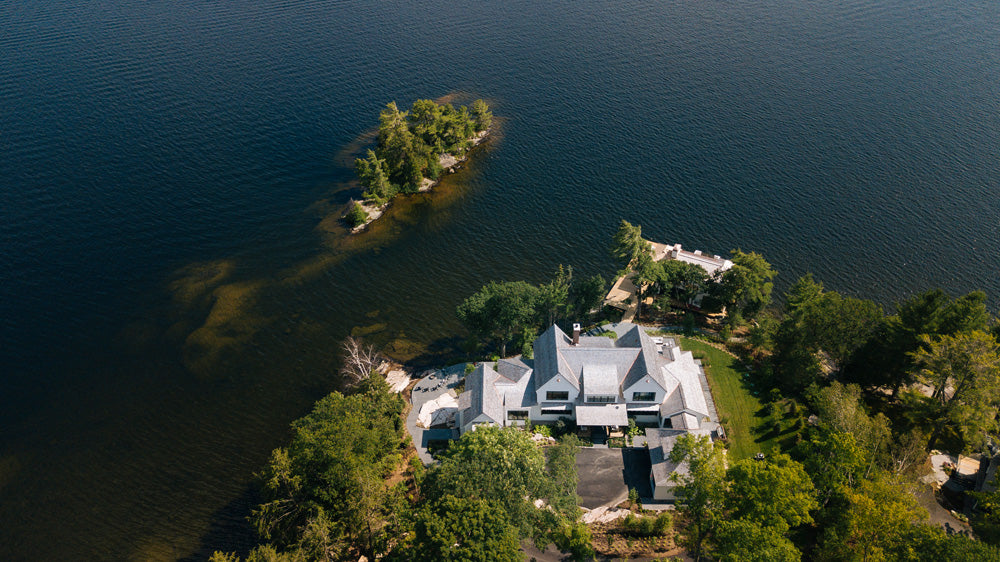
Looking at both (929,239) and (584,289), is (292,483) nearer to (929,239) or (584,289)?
(584,289)

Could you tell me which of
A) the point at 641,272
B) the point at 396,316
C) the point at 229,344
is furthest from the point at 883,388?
the point at 229,344

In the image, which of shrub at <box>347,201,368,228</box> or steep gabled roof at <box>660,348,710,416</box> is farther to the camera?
shrub at <box>347,201,368,228</box>

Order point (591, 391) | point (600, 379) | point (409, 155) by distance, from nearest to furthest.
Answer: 1. point (591, 391)
2. point (600, 379)
3. point (409, 155)

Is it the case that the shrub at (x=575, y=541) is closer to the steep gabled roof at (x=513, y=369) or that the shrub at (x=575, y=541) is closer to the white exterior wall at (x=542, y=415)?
the white exterior wall at (x=542, y=415)

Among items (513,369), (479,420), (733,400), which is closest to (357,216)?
(513,369)

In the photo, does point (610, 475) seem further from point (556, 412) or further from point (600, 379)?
point (600, 379)

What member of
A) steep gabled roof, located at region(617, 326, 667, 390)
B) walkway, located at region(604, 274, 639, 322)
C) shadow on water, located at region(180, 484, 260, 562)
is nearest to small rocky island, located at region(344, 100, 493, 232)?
walkway, located at region(604, 274, 639, 322)

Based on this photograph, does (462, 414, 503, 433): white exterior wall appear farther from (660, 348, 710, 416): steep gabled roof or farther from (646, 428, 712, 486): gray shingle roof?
(660, 348, 710, 416): steep gabled roof
